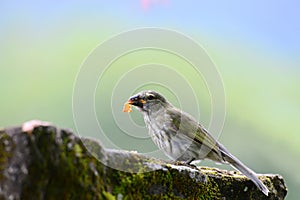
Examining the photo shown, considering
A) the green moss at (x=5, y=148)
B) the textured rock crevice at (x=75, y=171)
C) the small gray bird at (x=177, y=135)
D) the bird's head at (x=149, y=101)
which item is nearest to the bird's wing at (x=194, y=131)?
the small gray bird at (x=177, y=135)

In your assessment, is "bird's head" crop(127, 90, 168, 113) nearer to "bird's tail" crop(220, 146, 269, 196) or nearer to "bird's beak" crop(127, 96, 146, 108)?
"bird's beak" crop(127, 96, 146, 108)

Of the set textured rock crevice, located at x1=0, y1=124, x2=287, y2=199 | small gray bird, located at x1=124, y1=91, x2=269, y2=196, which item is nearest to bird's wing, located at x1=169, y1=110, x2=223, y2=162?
small gray bird, located at x1=124, y1=91, x2=269, y2=196

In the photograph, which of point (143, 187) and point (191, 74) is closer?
point (143, 187)

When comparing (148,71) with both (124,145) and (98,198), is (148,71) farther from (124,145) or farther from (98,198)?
(98,198)

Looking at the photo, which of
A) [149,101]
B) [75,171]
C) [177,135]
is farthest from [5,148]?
[149,101]

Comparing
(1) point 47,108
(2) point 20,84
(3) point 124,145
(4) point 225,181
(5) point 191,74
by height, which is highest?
(2) point 20,84

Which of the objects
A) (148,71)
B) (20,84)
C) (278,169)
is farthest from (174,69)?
(20,84)

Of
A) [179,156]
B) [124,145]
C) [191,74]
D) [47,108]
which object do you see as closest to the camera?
[124,145]

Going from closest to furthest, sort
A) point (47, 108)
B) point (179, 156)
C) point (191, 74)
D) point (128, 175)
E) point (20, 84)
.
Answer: point (128, 175), point (191, 74), point (179, 156), point (47, 108), point (20, 84)
